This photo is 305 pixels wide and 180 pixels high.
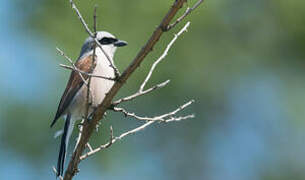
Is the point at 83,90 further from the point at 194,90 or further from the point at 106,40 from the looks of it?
the point at 194,90

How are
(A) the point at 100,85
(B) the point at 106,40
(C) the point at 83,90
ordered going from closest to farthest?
1. (A) the point at 100,85
2. (C) the point at 83,90
3. (B) the point at 106,40

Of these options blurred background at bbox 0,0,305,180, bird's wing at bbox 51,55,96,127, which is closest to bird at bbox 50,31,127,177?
bird's wing at bbox 51,55,96,127

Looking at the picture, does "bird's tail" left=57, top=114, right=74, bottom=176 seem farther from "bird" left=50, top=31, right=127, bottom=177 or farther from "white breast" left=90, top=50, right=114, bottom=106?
"white breast" left=90, top=50, right=114, bottom=106

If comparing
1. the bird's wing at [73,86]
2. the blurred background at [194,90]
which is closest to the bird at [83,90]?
the bird's wing at [73,86]

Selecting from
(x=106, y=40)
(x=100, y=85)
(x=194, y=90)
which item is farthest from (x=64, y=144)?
(x=194, y=90)

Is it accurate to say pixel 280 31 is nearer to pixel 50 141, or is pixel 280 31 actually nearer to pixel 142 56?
pixel 50 141

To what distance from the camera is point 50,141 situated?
1102 centimetres

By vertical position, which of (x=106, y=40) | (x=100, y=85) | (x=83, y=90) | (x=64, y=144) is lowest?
(x=64, y=144)

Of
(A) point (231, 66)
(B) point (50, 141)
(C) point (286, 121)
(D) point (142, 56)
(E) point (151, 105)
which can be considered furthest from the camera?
(A) point (231, 66)

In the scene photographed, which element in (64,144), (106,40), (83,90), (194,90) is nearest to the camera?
(64,144)

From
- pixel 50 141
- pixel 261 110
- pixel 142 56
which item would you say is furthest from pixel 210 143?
pixel 142 56

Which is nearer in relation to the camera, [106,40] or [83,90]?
[83,90]

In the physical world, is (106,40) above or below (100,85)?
above

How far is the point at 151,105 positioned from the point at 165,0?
204cm
